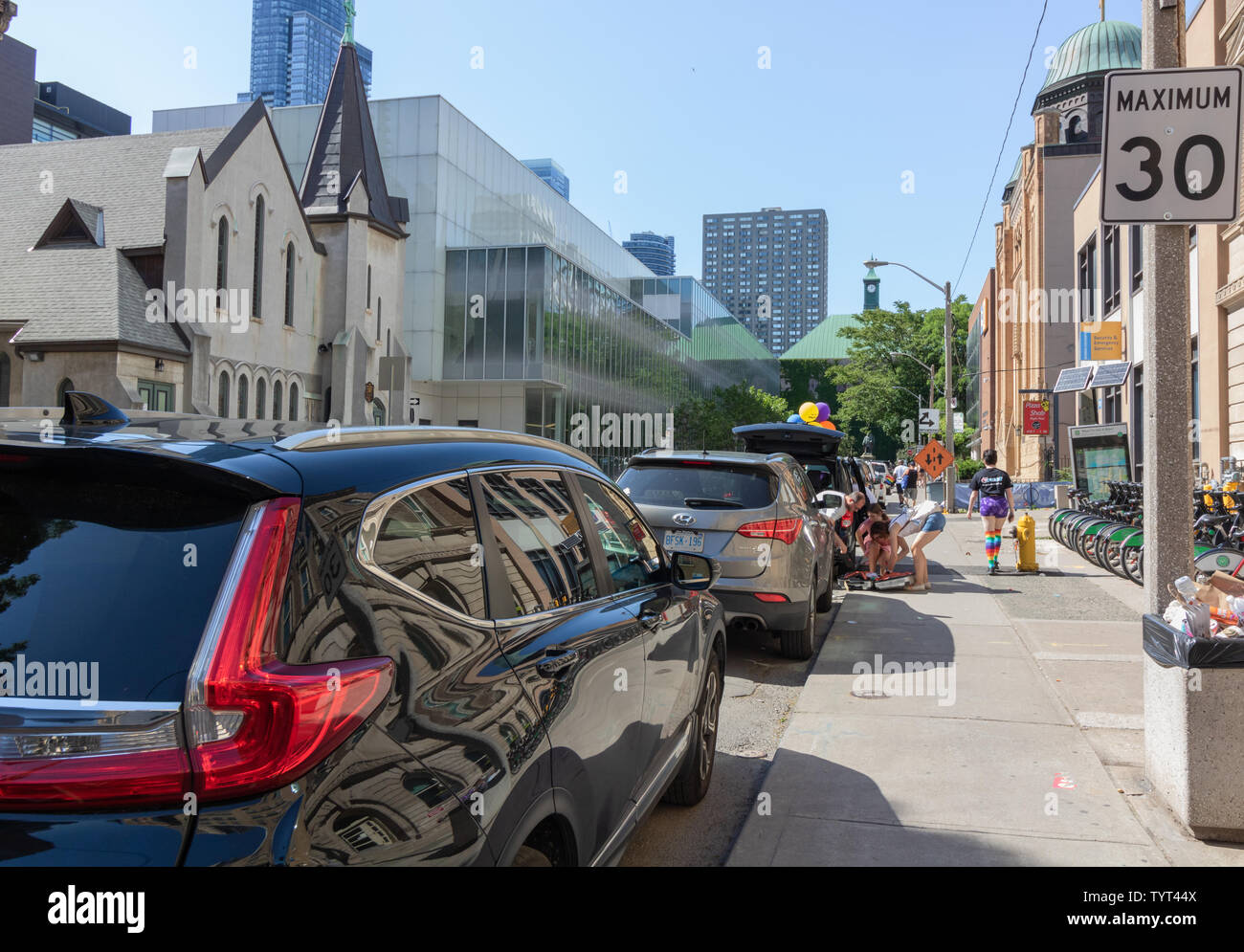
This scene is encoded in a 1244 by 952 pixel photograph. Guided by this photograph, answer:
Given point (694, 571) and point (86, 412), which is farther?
point (694, 571)

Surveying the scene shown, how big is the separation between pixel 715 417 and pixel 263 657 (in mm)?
56995

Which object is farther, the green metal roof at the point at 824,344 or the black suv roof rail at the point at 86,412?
the green metal roof at the point at 824,344

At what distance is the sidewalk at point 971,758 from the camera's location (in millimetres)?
4234

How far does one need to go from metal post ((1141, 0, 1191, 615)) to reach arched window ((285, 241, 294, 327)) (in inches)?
1305

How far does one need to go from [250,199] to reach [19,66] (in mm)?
73766

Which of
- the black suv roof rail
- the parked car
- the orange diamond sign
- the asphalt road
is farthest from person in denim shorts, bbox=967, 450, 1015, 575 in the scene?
the black suv roof rail

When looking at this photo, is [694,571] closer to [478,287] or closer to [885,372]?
[478,287]

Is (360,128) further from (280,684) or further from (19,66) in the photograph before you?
(19,66)

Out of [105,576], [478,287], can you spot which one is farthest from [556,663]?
[478,287]

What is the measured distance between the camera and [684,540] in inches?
315

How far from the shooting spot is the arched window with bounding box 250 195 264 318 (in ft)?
107

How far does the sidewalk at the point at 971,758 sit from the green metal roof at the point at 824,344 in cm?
12034

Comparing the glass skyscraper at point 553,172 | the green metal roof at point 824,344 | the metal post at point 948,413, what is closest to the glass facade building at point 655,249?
the glass skyscraper at point 553,172

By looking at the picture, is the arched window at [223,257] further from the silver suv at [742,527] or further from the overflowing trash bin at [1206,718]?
the overflowing trash bin at [1206,718]
